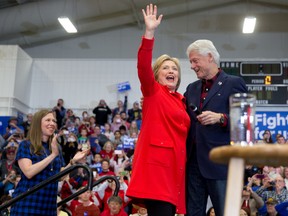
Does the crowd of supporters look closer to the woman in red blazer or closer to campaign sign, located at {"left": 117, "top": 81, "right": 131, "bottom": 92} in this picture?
campaign sign, located at {"left": 117, "top": 81, "right": 131, "bottom": 92}

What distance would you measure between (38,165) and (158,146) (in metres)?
0.86

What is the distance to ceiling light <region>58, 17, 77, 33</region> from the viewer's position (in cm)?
1282

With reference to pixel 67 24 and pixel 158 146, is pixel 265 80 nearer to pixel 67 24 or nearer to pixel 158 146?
pixel 67 24

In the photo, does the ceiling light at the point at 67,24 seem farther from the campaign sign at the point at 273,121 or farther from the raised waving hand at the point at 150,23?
the raised waving hand at the point at 150,23

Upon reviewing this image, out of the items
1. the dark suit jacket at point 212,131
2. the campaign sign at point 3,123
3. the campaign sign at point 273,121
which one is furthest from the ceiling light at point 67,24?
the dark suit jacket at point 212,131

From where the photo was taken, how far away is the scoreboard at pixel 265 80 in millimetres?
12398

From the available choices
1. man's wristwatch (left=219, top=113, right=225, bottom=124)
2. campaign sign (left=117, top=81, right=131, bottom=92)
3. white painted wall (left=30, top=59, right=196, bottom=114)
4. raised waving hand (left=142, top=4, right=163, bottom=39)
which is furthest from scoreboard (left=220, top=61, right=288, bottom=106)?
raised waving hand (left=142, top=4, right=163, bottom=39)

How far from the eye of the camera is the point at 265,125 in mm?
12633

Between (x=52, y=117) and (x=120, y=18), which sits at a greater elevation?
(x=120, y=18)

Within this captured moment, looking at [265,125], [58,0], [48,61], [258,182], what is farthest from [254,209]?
[48,61]

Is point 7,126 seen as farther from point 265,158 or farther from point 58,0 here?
point 265,158

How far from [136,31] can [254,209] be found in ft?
33.2

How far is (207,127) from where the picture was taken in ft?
8.46

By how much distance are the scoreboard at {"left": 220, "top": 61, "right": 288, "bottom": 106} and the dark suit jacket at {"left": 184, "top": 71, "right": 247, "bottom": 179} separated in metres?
9.88
